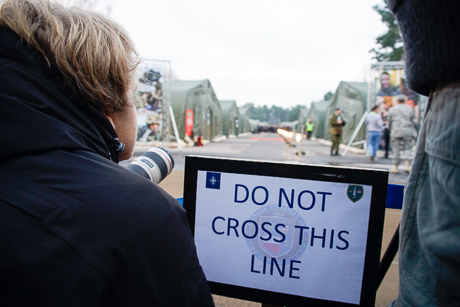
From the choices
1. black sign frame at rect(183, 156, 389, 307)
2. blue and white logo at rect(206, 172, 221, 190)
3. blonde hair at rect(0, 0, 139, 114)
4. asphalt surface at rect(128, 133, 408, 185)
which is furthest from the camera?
asphalt surface at rect(128, 133, 408, 185)

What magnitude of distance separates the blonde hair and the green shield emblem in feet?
Result: 2.84

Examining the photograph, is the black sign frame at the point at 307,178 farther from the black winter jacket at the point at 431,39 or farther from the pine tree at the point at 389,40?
the pine tree at the point at 389,40

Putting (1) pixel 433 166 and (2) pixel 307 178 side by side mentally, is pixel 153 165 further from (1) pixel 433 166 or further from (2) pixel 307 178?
(1) pixel 433 166

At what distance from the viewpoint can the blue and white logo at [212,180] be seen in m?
1.31

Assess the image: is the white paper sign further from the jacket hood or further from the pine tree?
the pine tree

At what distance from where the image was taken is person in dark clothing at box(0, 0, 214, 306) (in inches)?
27.1

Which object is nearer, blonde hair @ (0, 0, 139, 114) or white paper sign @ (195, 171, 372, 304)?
blonde hair @ (0, 0, 139, 114)

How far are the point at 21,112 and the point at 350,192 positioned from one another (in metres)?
1.05

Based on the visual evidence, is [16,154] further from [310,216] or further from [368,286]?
[368,286]

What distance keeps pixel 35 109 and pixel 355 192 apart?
3.41 feet

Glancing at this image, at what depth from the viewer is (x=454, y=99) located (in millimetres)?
709

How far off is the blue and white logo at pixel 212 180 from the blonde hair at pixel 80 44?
444mm

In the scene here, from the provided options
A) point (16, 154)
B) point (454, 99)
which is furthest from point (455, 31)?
point (16, 154)

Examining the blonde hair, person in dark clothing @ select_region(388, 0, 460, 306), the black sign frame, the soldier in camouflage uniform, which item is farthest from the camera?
the soldier in camouflage uniform
